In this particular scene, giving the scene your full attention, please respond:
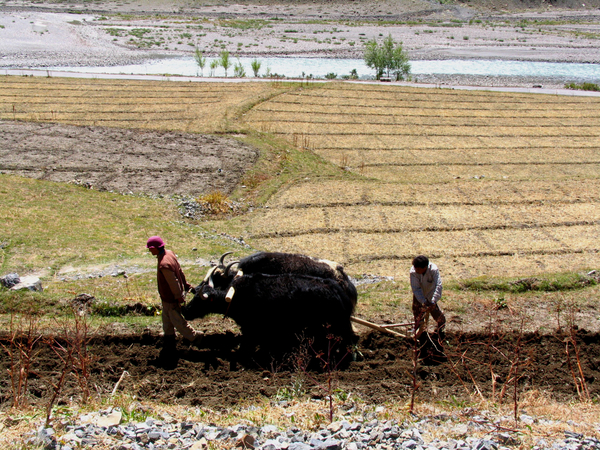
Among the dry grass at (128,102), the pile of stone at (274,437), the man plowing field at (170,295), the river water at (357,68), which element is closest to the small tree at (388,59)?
the river water at (357,68)

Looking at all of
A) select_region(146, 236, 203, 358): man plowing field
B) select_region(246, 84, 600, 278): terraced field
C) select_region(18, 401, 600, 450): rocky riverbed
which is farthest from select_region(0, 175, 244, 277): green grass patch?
select_region(18, 401, 600, 450): rocky riverbed

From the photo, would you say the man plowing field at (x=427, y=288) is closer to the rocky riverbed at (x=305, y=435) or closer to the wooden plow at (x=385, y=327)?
the wooden plow at (x=385, y=327)

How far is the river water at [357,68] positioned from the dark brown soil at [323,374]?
39.9 metres

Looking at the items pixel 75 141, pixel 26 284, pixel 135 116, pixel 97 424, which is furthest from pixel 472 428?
pixel 135 116

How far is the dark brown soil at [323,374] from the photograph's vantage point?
6.87m

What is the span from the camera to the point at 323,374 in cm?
733

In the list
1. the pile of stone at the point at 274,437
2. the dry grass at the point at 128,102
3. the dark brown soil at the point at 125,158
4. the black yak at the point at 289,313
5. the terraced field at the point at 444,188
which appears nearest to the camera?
the pile of stone at the point at 274,437

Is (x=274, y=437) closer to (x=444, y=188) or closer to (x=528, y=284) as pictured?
(x=528, y=284)

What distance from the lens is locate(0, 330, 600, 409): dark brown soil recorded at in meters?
6.87

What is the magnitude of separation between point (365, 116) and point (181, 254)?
17686 mm

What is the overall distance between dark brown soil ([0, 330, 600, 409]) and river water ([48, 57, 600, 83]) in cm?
3991


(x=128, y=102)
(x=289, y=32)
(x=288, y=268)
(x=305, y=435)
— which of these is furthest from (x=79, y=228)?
(x=289, y=32)

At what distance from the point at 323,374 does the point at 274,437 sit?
1.87m

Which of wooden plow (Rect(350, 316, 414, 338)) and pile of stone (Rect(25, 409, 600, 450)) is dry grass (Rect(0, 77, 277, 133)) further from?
pile of stone (Rect(25, 409, 600, 450))
